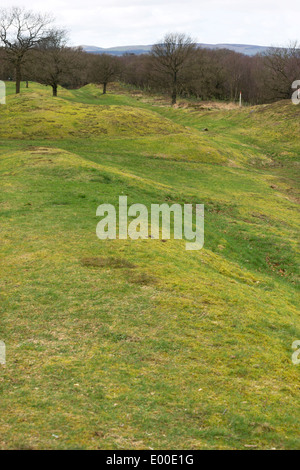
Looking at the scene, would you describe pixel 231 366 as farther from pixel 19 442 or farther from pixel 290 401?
pixel 19 442

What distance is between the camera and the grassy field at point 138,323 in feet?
25.3

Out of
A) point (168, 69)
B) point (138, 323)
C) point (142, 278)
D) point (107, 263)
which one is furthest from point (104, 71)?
point (138, 323)

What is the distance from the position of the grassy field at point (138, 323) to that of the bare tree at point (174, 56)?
7489cm

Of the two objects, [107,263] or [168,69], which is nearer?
[107,263]

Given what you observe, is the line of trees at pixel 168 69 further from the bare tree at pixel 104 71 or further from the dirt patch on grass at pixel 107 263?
the dirt patch on grass at pixel 107 263

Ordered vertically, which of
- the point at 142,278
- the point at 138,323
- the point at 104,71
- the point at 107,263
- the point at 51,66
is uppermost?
the point at 104,71

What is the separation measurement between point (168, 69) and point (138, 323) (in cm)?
9926

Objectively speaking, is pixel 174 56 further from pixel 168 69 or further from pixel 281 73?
pixel 281 73

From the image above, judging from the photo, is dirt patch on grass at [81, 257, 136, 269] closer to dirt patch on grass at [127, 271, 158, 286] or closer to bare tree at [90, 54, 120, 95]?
dirt patch on grass at [127, 271, 158, 286]

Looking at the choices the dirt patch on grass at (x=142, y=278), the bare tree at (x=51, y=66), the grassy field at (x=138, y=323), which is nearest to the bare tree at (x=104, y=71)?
the bare tree at (x=51, y=66)

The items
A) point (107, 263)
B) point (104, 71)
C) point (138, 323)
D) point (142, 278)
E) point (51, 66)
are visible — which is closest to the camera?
point (138, 323)

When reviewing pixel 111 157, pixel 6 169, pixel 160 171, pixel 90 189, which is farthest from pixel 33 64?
pixel 90 189

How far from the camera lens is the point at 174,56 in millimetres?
99562

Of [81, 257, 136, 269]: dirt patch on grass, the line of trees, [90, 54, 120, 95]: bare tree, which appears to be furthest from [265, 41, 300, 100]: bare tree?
[81, 257, 136, 269]: dirt patch on grass
